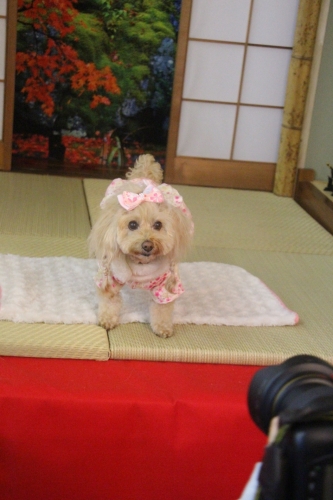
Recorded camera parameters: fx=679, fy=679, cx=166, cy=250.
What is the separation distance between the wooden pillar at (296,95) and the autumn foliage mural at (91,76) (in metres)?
1.59

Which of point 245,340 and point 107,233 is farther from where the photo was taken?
point 245,340

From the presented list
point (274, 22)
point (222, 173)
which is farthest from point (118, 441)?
point (274, 22)

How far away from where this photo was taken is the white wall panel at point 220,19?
13.9 feet

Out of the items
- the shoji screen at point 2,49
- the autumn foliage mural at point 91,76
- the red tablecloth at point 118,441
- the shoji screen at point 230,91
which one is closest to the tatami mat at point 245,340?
the red tablecloth at point 118,441

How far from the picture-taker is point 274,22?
431cm

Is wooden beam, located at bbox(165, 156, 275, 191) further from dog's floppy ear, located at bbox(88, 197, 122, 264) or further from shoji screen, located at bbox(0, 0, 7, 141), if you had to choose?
dog's floppy ear, located at bbox(88, 197, 122, 264)

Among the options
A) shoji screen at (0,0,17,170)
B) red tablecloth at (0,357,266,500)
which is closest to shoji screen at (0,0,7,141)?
shoji screen at (0,0,17,170)

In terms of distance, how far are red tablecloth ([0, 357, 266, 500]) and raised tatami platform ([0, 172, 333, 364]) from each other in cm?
18

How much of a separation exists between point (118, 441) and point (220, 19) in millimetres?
3202

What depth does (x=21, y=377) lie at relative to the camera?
6.14 ft

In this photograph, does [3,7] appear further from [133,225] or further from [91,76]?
[133,225]

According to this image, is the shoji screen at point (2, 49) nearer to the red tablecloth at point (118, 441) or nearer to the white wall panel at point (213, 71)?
the white wall panel at point (213, 71)

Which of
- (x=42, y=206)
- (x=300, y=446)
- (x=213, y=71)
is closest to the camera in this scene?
(x=300, y=446)

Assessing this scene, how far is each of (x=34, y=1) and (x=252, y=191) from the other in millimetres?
2291
